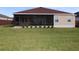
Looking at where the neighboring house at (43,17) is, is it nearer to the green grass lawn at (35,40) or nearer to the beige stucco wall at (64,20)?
the beige stucco wall at (64,20)

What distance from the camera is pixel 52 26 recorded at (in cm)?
480

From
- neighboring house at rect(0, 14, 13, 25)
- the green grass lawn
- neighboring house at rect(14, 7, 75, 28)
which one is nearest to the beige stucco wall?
neighboring house at rect(14, 7, 75, 28)

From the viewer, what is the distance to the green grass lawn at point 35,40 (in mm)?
4844

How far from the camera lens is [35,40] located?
508cm

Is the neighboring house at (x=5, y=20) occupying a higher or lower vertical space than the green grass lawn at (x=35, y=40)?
higher

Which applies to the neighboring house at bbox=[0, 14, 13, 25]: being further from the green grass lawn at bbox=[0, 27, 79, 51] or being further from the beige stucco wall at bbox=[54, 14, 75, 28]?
the beige stucco wall at bbox=[54, 14, 75, 28]

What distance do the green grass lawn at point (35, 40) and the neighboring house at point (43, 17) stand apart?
15 cm

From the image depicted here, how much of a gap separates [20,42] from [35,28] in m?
0.52

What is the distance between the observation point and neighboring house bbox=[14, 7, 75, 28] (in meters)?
4.68

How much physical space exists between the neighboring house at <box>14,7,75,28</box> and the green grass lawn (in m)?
0.15

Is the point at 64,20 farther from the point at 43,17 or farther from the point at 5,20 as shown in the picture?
the point at 5,20

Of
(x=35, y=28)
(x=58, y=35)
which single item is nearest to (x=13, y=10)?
(x=35, y=28)

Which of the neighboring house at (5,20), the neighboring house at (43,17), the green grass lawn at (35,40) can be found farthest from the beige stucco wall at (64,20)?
the neighboring house at (5,20)
